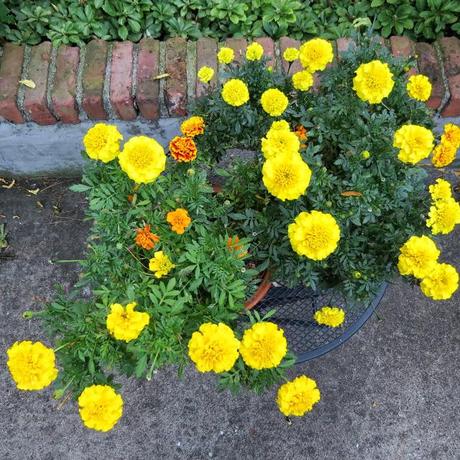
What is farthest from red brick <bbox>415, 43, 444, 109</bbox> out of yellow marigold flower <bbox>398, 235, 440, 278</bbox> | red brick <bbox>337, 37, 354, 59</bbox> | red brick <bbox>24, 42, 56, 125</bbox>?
red brick <bbox>24, 42, 56, 125</bbox>

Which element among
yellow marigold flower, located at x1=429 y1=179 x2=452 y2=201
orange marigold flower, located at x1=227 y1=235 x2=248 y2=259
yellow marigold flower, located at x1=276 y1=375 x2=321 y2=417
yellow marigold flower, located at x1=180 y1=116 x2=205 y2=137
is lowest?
yellow marigold flower, located at x1=276 y1=375 x2=321 y2=417

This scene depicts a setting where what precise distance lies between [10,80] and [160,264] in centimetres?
102

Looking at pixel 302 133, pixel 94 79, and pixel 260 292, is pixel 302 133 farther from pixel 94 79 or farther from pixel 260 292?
pixel 94 79

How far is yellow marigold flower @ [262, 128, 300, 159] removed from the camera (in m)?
1.22

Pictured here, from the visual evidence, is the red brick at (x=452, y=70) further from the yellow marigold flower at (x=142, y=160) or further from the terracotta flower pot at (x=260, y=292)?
the yellow marigold flower at (x=142, y=160)

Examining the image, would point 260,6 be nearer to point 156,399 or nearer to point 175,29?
point 175,29

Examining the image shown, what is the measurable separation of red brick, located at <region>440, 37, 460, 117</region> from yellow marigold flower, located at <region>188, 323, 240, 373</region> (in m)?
1.21

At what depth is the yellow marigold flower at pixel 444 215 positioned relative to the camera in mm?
1267

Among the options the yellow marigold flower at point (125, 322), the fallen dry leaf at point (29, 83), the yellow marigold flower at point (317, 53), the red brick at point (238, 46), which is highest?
the yellow marigold flower at point (317, 53)

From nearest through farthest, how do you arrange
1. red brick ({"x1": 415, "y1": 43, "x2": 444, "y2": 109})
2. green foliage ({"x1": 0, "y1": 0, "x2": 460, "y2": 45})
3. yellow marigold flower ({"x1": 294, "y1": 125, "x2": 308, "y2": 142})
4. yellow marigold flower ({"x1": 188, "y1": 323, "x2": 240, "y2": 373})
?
yellow marigold flower ({"x1": 188, "y1": 323, "x2": 240, "y2": 373})
yellow marigold flower ({"x1": 294, "y1": 125, "x2": 308, "y2": 142})
red brick ({"x1": 415, "y1": 43, "x2": 444, "y2": 109})
green foliage ({"x1": 0, "y1": 0, "x2": 460, "y2": 45})

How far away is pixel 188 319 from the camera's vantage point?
135cm

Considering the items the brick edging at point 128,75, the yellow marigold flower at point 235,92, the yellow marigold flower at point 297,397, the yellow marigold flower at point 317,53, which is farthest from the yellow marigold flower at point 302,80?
the yellow marigold flower at point 297,397

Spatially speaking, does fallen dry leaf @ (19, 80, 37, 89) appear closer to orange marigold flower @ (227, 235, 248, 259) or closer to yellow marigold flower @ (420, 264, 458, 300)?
orange marigold flower @ (227, 235, 248, 259)

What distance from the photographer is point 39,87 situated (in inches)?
73.0
